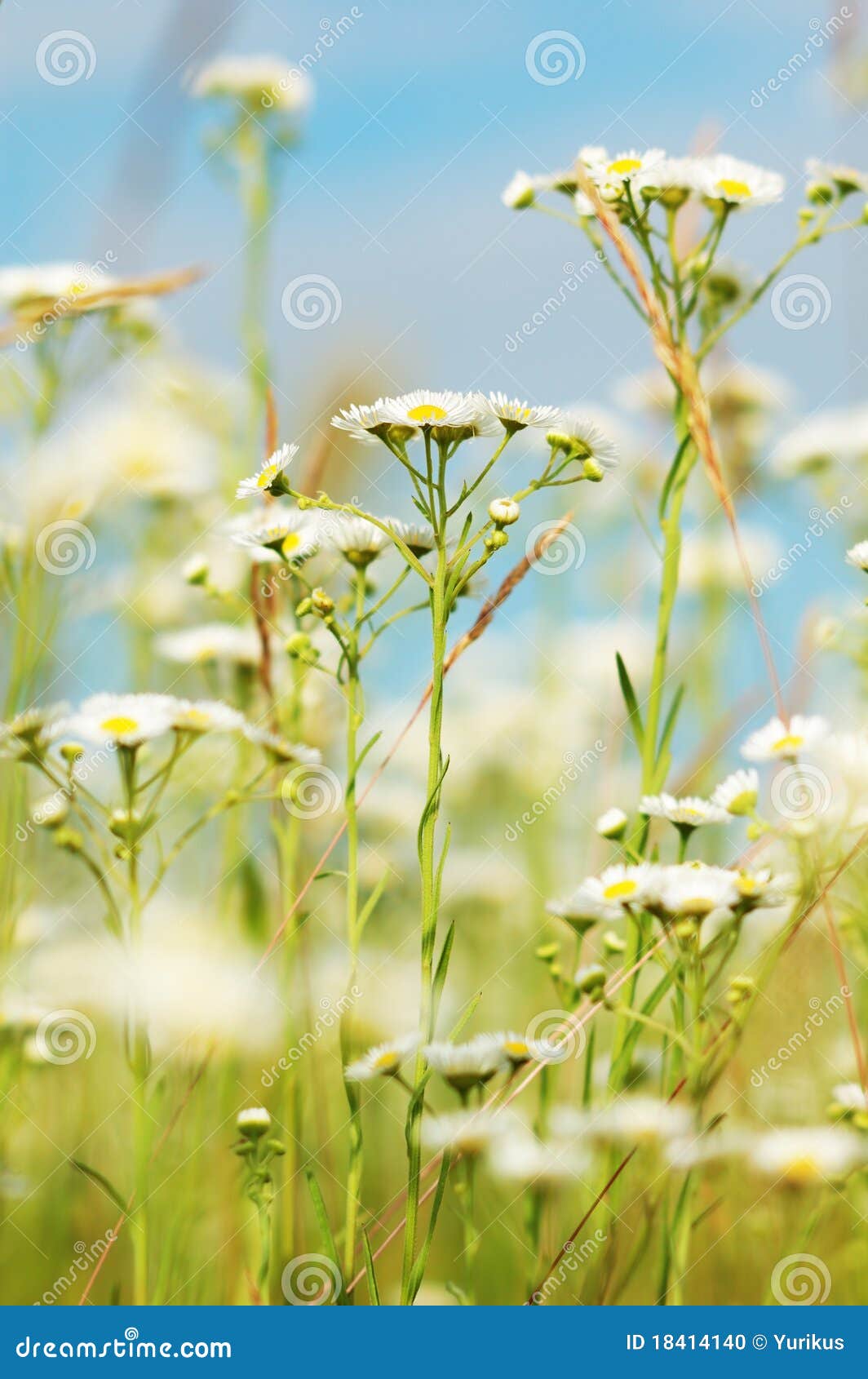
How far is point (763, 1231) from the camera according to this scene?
1.26 meters

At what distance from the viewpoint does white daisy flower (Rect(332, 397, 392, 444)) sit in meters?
0.76

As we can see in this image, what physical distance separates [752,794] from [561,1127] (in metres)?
0.35

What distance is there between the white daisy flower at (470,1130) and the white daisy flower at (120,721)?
36 centimetres

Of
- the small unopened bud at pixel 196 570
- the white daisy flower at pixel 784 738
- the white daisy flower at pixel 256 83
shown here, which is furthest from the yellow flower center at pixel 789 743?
the white daisy flower at pixel 256 83

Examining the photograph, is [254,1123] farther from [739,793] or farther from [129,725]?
[739,793]

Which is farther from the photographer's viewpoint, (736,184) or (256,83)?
(256,83)

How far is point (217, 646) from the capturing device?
1333 millimetres

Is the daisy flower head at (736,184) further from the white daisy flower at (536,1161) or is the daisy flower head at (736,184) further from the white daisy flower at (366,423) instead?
the white daisy flower at (536,1161)

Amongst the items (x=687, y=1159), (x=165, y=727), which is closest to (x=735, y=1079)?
(x=687, y=1159)

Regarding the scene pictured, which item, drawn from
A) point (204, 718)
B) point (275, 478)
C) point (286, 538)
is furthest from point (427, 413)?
point (204, 718)

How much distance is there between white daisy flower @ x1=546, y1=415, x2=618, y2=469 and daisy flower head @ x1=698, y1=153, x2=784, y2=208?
0.27m

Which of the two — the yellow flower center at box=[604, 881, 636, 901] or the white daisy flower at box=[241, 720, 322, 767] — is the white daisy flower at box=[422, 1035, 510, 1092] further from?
the white daisy flower at box=[241, 720, 322, 767]

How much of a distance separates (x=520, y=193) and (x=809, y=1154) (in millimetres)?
931

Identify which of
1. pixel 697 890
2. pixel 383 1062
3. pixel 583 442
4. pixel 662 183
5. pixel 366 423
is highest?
pixel 662 183
